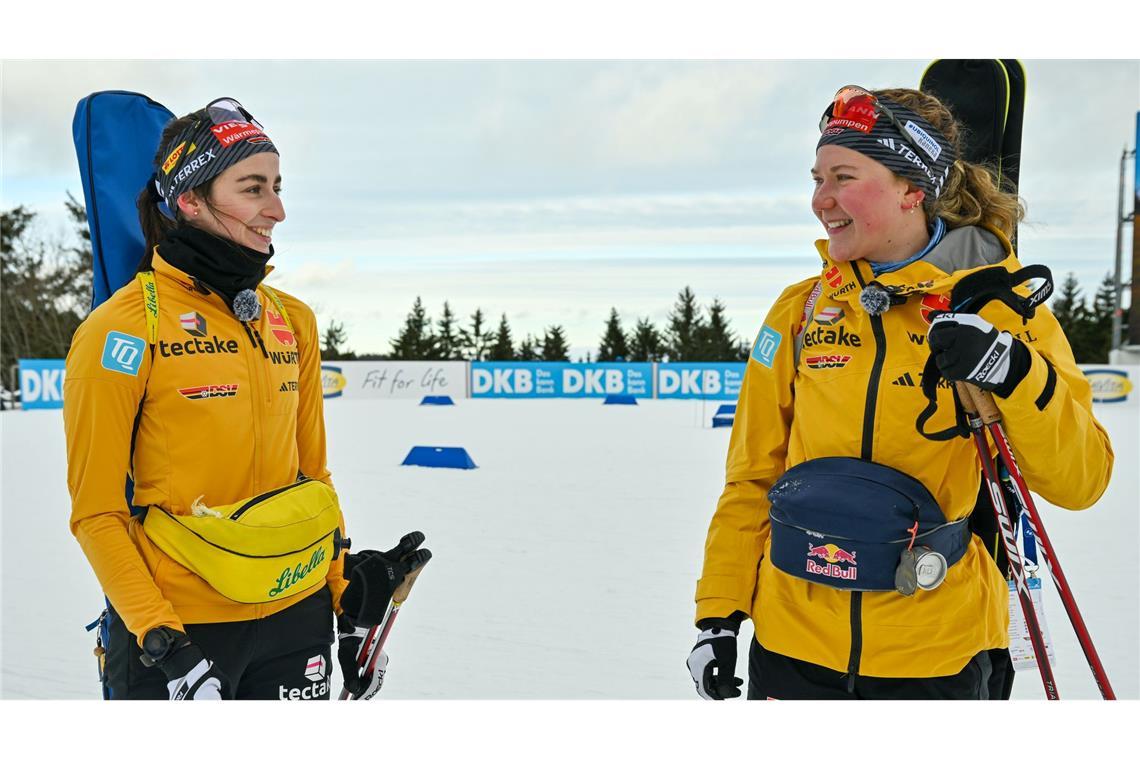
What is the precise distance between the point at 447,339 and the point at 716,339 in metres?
15.4

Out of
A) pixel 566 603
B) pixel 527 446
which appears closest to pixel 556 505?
pixel 566 603

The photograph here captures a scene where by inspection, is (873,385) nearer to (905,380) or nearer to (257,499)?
(905,380)

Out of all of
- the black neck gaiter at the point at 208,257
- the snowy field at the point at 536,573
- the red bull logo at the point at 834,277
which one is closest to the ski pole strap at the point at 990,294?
the red bull logo at the point at 834,277

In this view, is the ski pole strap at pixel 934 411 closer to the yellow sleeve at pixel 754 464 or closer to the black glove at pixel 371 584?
the yellow sleeve at pixel 754 464

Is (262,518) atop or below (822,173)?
below

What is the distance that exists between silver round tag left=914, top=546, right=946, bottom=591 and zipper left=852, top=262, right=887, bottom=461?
0.24 metres

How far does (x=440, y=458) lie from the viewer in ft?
35.3

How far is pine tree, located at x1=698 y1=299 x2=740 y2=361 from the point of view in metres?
46.4

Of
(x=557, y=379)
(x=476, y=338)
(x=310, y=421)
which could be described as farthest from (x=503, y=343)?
(x=310, y=421)

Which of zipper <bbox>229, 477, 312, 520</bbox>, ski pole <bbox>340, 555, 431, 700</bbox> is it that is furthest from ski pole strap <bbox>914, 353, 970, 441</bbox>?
zipper <bbox>229, 477, 312, 520</bbox>

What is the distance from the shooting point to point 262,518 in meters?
2.10

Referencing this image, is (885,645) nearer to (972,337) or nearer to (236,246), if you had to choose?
(972,337)

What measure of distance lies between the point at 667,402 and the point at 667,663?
20741 mm

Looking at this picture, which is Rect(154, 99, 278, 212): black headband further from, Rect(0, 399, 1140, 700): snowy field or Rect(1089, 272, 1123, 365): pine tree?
Rect(1089, 272, 1123, 365): pine tree
